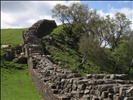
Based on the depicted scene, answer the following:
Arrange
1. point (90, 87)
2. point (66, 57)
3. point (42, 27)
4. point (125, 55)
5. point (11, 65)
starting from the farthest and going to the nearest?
point (42, 27) < point (125, 55) < point (66, 57) < point (11, 65) < point (90, 87)

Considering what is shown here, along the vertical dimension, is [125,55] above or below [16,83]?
above

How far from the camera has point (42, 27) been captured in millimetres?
62250

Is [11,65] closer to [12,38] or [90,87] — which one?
[12,38]

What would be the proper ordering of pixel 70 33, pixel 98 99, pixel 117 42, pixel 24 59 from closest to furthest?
pixel 98 99 → pixel 24 59 → pixel 117 42 → pixel 70 33

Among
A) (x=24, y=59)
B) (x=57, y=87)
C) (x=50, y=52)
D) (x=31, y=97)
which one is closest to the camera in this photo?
(x=57, y=87)

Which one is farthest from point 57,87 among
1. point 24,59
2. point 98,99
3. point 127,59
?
point 127,59

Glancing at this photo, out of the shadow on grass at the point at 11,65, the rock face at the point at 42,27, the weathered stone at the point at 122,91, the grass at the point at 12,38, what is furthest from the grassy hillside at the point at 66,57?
the weathered stone at the point at 122,91

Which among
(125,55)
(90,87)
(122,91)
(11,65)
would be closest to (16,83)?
(11,65)

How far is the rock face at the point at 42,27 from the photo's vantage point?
56509 millimetres

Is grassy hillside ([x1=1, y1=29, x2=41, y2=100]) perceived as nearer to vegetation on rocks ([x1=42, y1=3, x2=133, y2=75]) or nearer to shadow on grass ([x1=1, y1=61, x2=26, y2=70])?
shadow on grass ([x1=1, y1=61, x2=26, y2=70])

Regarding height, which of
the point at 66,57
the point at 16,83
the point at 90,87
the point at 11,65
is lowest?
the point at 16,83

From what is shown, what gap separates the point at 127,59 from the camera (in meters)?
51.7

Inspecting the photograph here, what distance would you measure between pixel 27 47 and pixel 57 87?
22.6 metres

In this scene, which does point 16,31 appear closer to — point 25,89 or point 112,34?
point 112,34
